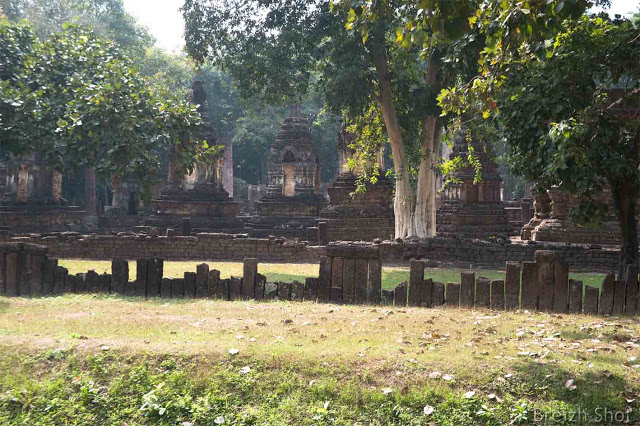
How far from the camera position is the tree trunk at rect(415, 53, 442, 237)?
61.1ft

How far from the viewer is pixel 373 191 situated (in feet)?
78.6

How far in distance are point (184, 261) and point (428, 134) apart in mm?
7806

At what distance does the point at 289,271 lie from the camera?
50.0ft

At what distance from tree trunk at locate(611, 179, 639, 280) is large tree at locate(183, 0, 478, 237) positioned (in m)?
6.97

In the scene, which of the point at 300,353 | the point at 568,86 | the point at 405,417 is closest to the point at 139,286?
the point at 300,353

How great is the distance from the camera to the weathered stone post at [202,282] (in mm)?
10156

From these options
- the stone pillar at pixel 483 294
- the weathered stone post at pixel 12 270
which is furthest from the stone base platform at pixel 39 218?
the stone pillar at pixel 483 294

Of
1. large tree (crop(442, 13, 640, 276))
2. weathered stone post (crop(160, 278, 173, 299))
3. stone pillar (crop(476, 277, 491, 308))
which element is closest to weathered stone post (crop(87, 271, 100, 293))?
weathered stone post (crop(160, 278, 173, 299))

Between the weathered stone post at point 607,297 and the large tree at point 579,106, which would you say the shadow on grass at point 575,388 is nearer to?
the weathered stone post at point 607,297

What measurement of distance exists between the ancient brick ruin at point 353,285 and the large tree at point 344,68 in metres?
8.27

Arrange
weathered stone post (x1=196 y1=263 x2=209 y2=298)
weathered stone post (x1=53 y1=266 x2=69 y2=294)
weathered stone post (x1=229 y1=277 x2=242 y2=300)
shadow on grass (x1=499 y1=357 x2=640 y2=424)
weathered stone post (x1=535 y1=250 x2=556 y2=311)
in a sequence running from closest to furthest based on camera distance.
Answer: shadow on grass (x1=499 y1=357 x2=640 y2=424)
weathered stone post (x1=535 y1=250 x2=556 y2=311)
weathered stone post (x1=229 y1=277 x2=242 y2=300)
weathered stone post (x1=196 y1=263 x2=209 y2=298)
weathered stone post (x1=53 y1=266 x2=69 y2=294)

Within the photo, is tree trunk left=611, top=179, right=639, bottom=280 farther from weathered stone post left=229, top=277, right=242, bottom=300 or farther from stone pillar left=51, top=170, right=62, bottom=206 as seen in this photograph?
stone pillar left=51, top=170, right=62, bottom=206

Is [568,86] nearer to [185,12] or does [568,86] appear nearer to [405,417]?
[405,417]

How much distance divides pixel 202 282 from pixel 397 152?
382 inches
